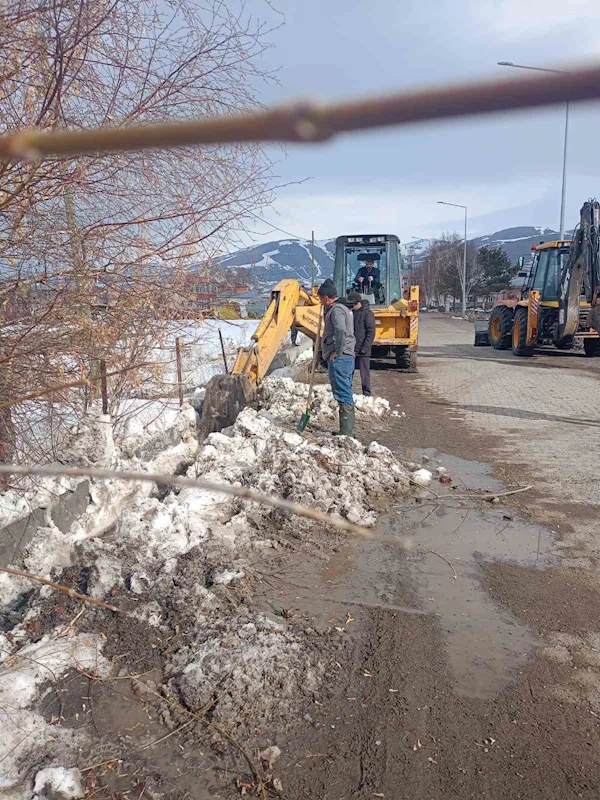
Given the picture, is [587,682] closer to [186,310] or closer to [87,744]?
[87,744]

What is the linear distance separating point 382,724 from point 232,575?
1517 mm

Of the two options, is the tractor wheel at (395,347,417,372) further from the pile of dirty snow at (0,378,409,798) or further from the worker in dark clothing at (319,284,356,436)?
the pile of dirty snow at (0,378,409,798)

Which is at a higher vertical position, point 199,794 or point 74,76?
point 74,76

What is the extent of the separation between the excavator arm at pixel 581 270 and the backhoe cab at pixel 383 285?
402 centimetres

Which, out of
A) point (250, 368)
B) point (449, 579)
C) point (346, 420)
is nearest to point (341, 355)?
point (346, 420)

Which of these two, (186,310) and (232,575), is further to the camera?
(186,310)

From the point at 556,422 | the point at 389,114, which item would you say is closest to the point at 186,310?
the point at 389,114

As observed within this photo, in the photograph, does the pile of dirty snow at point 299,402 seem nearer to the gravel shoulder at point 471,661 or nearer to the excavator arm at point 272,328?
the excavator arm at point 272,328

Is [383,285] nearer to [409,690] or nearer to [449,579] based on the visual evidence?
[449,579]

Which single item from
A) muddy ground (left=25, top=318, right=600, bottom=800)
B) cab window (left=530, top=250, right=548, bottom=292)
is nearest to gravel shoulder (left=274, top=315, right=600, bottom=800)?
muddy ground (left=25, top=318, right=600, bottom=800)

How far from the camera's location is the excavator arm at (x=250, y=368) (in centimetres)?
849

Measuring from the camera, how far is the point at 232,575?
4129 millimetres

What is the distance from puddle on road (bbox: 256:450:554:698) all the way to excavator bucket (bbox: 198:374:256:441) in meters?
3.47

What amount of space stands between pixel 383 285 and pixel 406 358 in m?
1.80
